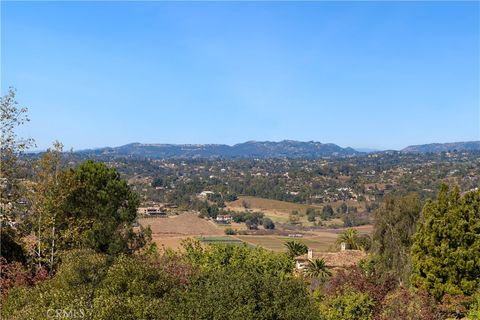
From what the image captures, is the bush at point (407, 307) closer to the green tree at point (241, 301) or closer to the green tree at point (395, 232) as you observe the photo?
the green tree at point (241, 301)

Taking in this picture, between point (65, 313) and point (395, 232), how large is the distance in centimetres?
2042

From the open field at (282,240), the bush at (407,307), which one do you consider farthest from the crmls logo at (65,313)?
the open field at (282,240)

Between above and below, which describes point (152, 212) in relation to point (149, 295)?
Answer: below

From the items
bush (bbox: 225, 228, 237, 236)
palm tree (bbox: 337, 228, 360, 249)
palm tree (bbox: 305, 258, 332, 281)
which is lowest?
bush (bbox: 225, 228, 237, 236)

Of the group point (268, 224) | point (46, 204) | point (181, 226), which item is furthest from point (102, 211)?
point (268, 224)

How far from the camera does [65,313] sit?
10.6 m

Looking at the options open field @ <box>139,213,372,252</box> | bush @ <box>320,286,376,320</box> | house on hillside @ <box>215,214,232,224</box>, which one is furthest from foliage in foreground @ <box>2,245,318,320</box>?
house on hillside @ <box>215,214,232,224</box>

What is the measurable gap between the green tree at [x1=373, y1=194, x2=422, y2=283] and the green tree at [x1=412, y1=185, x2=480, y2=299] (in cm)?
775

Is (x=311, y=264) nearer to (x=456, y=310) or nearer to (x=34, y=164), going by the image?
(x=456, y=310)

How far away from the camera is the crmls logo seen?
1033 centimetres

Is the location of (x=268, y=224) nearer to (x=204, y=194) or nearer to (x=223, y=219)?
(x=223, y=219)

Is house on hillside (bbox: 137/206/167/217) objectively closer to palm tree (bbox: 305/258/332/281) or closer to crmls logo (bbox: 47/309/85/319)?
palm tree (bbox: 305/258/332/281)

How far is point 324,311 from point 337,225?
84236 mm

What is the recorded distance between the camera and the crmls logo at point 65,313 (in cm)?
1033
